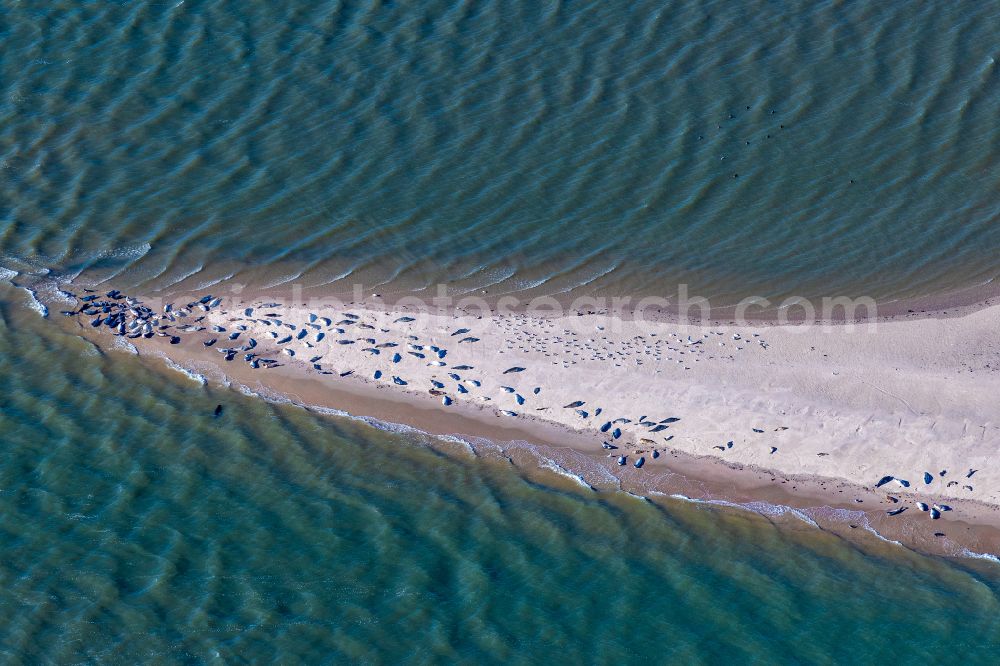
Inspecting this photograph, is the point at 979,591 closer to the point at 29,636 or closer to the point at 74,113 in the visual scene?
the point at 29,636

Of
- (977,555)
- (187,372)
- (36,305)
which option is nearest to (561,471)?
(977,555)

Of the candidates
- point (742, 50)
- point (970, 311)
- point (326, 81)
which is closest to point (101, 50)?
point (326, 81)

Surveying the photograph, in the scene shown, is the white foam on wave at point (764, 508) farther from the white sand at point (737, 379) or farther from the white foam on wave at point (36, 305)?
the white foam on wave at point (36, 305)

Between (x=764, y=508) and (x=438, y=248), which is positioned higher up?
(x=438, y=248)

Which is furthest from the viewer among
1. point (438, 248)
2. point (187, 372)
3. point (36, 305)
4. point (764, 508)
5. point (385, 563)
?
point (438, 248)

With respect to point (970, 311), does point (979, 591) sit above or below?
below

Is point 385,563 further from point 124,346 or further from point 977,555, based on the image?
point 977,555
